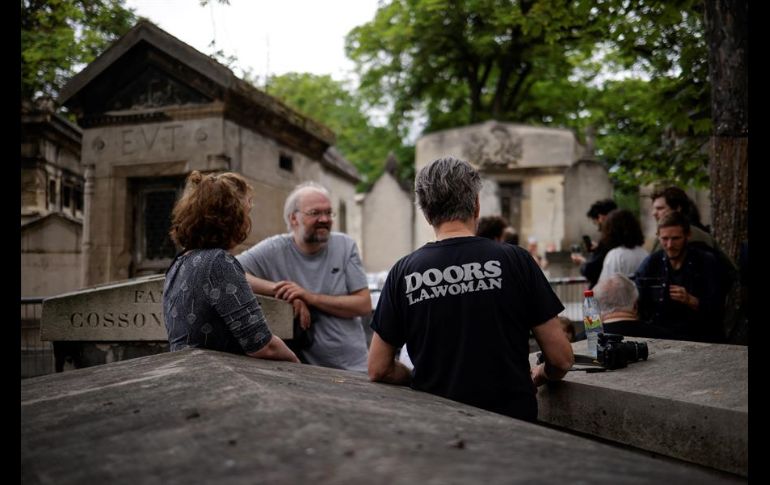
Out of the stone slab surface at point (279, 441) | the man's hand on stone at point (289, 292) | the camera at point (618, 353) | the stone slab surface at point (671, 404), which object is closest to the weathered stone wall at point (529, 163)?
the man's hand on stone at point (289, 292)

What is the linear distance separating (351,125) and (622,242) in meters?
28.7

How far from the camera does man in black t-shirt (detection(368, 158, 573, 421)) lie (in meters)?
2.54

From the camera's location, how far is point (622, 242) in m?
5.87

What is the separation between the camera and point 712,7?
19.2 feet

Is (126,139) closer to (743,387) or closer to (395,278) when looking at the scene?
(395,278)

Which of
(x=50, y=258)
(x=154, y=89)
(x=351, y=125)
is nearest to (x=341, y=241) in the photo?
(x=154, y=89)

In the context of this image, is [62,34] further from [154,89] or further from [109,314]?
[109,314]

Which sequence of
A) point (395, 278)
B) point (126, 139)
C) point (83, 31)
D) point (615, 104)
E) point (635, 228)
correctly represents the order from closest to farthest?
point (395, 278), point (635, 228), point (83, 31), point (126, 139), point (615, 104)

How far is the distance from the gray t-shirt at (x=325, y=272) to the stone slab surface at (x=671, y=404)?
160 centimetres

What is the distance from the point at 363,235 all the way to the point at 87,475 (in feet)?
71.3

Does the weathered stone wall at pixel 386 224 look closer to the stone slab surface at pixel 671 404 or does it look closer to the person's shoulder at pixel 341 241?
the person's shoulder at pixel 341 241

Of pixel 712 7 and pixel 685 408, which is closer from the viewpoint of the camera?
pixel 685 408

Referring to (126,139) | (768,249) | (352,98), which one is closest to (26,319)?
(126,139)

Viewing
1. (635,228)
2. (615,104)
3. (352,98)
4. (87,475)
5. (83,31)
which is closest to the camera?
(87,475)
